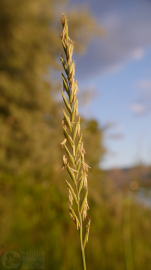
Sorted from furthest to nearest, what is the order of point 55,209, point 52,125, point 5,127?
point 52,125 < point 5,127 < point 55,209

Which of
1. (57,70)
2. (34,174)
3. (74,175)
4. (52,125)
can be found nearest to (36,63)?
(57,70)

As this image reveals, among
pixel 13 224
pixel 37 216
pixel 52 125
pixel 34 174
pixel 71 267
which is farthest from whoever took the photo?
A: pixel 52 125

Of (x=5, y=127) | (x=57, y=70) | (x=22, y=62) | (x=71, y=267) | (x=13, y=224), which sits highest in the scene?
(x=57, y=70)

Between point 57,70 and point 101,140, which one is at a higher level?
point 57,70

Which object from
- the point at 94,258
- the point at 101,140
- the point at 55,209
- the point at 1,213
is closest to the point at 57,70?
the point at 101,140

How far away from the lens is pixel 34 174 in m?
5.29

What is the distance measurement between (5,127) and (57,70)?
235 cm

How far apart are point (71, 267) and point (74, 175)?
180cm

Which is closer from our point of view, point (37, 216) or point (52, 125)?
point (37, 216)

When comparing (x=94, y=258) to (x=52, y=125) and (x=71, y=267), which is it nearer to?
(x=71, y=267)

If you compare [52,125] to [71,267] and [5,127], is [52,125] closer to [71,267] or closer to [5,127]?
[5,127]

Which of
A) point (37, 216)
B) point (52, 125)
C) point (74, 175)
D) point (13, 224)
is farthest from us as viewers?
point (52, 125)

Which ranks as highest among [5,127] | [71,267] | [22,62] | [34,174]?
[22,62]

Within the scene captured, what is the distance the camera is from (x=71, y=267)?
182cm
